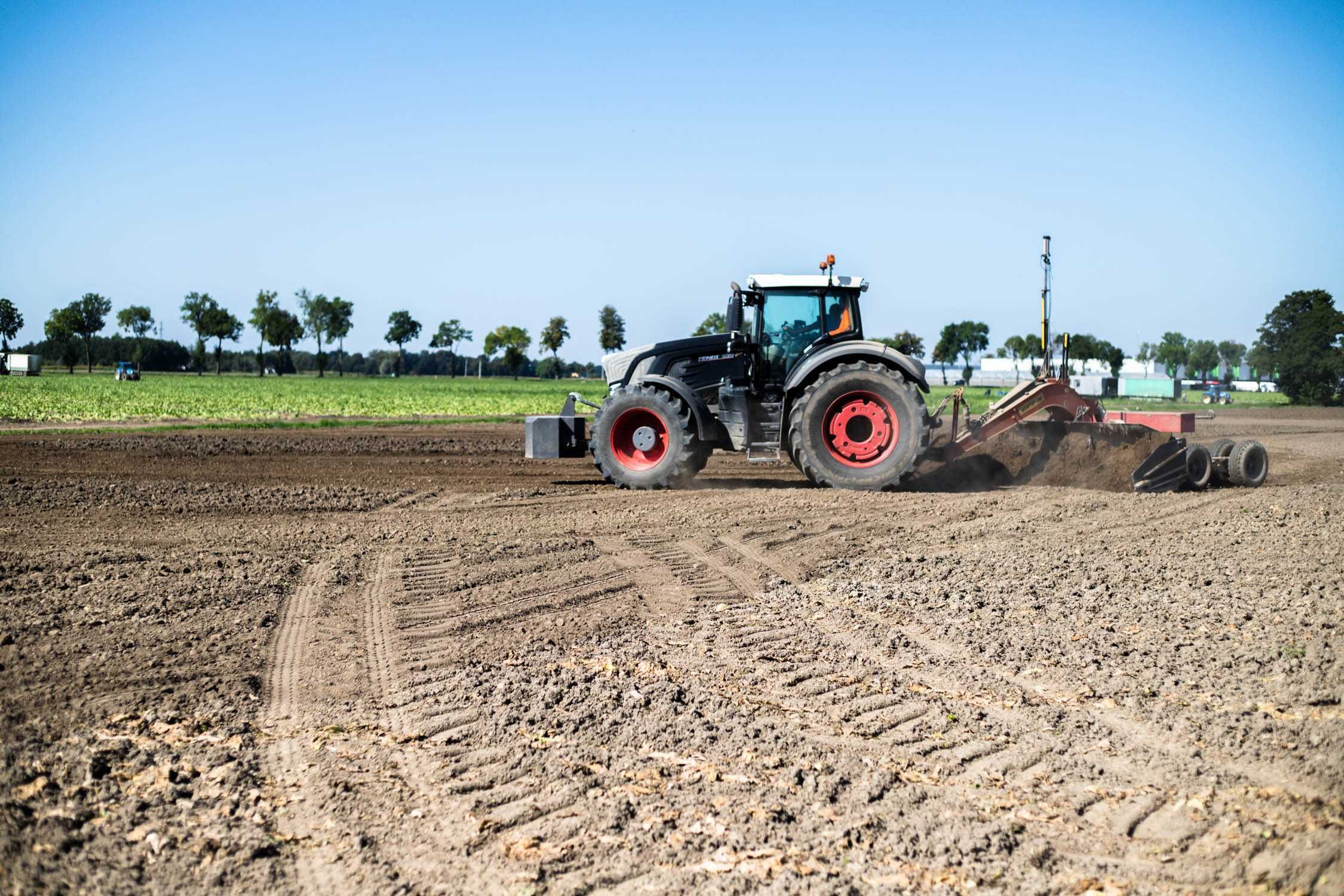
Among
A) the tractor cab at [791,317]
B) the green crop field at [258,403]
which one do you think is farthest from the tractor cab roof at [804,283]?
the green crop field at [258,403]

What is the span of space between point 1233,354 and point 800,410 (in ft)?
515

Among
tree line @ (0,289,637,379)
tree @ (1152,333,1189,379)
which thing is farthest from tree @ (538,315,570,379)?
tree @ (1152,333,1189,379)

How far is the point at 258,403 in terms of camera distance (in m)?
39.3

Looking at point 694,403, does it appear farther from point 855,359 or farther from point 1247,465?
point 1247,465

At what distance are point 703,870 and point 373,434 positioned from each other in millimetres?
21788

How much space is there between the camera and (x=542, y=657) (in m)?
6.14

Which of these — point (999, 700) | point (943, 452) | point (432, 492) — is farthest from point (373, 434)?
point (999, 700)

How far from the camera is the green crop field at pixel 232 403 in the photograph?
98.3ft

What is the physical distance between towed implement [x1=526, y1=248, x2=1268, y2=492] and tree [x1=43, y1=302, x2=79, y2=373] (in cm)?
11145

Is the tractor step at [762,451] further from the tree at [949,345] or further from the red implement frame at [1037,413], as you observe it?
the tree at [949,345]

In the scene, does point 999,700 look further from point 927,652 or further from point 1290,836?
point 1290,836

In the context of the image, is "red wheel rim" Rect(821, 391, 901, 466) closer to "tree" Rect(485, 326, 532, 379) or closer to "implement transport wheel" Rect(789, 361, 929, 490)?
"implement transport wheel" Rect(789, 361, 929, 490)

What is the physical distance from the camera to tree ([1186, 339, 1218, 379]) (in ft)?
478

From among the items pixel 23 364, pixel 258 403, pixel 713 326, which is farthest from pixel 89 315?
pixel 713 326
